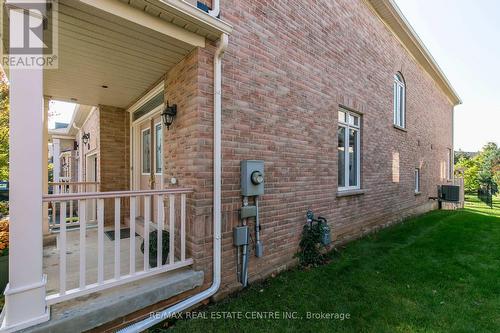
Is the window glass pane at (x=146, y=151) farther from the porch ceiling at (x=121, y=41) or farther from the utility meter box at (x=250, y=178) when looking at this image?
the utility meter box at (x=250, y=178)

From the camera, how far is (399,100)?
8445mm

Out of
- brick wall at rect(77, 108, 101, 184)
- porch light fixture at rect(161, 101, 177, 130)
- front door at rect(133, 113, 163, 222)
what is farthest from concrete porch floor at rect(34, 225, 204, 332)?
brick wall at rect(77, 108, 101, 184)

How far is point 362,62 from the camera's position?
19.9ft

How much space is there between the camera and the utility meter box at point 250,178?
10.7 ft

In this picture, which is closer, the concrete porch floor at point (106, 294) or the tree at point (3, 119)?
the concrete porch floor at point (106, 294)

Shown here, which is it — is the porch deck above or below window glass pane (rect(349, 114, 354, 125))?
below

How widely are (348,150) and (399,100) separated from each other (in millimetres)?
4165

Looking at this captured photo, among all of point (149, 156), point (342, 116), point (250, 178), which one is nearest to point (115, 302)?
point (250, 178)

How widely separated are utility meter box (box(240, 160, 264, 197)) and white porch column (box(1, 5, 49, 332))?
2038 mm

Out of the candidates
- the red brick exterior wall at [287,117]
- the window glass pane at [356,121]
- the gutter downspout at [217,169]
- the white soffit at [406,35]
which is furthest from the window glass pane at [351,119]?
the gutter downspout at [217,169]

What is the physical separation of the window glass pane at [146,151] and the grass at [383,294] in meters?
3.13

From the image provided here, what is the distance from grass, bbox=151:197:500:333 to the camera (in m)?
2.65

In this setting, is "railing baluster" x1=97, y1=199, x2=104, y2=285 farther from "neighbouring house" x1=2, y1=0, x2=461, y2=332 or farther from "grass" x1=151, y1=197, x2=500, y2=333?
"grass" x1=151, y1=197, x2=500, y2=333

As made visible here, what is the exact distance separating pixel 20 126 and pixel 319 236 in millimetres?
4085
